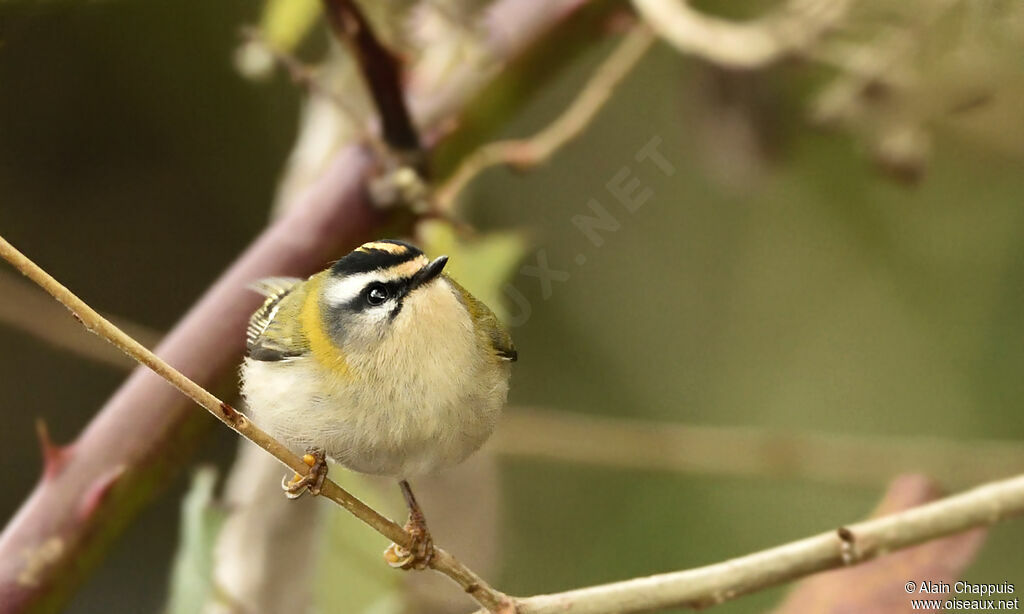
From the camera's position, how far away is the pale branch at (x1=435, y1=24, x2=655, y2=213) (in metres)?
1.07

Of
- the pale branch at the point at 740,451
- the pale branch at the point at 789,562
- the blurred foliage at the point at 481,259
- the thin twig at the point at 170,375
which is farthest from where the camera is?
the pale branch at the point at 740,451

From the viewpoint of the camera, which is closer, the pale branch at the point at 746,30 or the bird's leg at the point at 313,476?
the bird's leg at the point at 313,476

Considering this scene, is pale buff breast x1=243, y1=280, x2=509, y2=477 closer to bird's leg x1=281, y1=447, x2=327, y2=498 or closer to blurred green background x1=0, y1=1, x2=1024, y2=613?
bird's leg x1=281, y1=447, x2=327, y2=498

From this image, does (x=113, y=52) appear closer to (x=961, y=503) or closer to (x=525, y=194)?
(x=525, y=194)

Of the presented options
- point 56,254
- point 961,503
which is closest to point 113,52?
point 56,254

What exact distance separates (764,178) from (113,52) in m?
0.97

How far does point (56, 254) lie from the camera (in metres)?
1.43

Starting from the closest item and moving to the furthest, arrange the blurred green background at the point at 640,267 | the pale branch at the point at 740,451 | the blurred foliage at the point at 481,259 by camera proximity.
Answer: the blurred foliage at the point at 481,259
the pale branch at the point at 740,451
the blurred green background at the point at 640,267

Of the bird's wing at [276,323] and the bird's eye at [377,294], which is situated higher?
the bird's wing at [276,323]

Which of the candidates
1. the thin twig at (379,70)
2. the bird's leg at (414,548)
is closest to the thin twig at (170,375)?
the bird's leg at (414,548)

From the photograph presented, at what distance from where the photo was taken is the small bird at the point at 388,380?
2.51 ft

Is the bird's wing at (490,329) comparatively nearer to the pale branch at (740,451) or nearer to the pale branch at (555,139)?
the pale branch at (555,139)

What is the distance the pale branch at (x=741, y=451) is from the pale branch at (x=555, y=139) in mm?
341

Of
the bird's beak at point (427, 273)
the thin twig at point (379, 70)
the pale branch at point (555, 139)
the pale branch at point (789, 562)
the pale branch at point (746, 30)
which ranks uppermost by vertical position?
the pale branch at point (746, 30)
